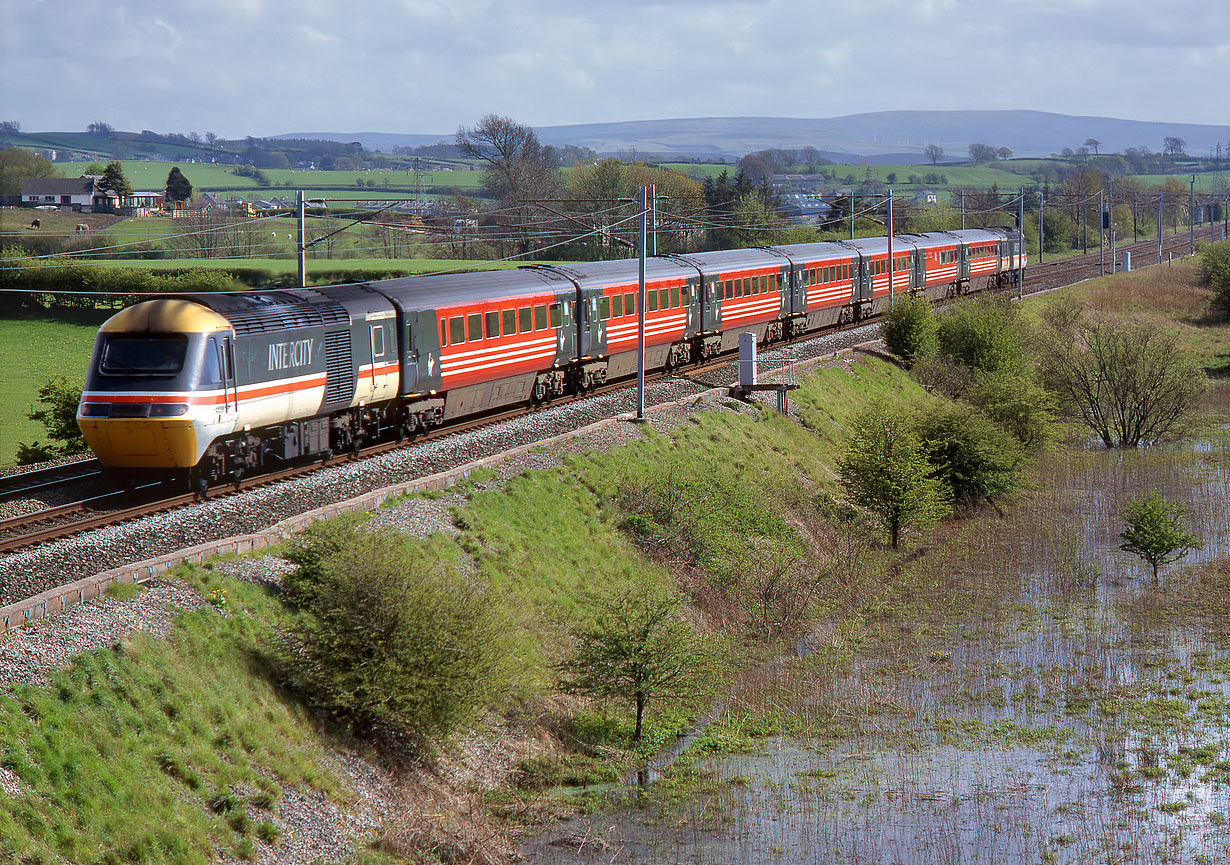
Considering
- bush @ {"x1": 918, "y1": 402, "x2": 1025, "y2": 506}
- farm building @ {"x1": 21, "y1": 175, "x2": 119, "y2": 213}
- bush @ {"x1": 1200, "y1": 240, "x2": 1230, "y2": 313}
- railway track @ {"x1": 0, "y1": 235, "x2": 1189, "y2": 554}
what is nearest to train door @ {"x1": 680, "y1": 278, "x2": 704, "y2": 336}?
bush @ {"x1": 918, "y1": 402, "x2": 1025, "y2": 506}

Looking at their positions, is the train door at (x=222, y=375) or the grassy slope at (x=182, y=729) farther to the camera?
the train door at (x=222, y=375)

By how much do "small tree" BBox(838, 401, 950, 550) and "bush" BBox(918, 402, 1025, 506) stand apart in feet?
7.81

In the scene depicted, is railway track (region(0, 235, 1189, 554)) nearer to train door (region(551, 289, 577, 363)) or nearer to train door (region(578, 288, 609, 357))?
train door (region(551, 289, 577, 363))

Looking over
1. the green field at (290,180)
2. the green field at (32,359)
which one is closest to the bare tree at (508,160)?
the green field at (290,180)

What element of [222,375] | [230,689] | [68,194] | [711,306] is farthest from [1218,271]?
[68,194]

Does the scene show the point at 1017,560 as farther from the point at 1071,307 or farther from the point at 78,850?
the point at 1071,307

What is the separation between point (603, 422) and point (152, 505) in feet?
41.9

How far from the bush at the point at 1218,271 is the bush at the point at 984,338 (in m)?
32.4

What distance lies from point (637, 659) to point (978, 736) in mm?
5603

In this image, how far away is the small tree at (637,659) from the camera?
60.7 feet

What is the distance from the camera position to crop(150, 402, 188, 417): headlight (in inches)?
763

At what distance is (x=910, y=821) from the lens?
16062mm

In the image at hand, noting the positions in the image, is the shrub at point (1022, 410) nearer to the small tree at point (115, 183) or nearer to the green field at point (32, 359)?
the green field at point (32, 359)

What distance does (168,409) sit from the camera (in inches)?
763
